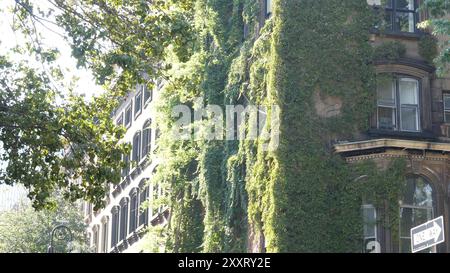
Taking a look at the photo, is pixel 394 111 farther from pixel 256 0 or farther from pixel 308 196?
pixel 256 0

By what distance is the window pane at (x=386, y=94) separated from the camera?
30703 millimetres

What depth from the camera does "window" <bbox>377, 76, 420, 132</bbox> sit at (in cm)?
3056

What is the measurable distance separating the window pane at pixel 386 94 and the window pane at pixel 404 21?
205 cm

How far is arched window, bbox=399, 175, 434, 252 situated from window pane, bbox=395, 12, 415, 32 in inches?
206

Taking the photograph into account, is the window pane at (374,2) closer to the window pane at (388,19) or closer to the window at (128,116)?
the window pane at (388,19)

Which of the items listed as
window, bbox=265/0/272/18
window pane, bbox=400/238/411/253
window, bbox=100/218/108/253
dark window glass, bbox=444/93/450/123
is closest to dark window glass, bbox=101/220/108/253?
window, bbox=100/218/108/253

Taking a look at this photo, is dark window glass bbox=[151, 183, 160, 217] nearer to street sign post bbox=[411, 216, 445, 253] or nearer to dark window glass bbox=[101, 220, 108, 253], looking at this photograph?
dark window glass bbox=[101, 220, 108, 253]

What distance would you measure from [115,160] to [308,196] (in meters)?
7.72

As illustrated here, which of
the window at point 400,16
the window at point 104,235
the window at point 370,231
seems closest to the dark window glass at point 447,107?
the window at point 400,16

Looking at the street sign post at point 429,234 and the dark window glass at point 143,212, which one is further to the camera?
the dark window glass at point 143,212

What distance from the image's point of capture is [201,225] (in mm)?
36969

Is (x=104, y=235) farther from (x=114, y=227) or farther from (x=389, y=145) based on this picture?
(x=389, y=145)

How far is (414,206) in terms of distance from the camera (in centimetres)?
2927

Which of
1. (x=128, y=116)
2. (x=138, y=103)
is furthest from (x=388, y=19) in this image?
(x=128, y=116)
